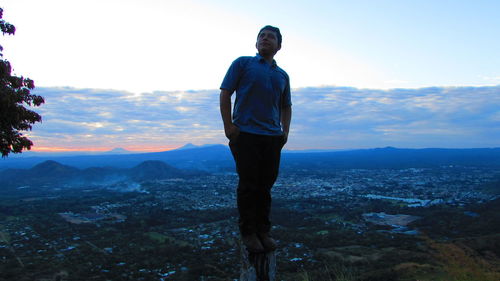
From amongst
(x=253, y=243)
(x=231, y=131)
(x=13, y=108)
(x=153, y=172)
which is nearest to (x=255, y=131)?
(x=231, y=131)

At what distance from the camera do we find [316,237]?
48250mm

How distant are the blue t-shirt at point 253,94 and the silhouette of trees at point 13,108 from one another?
6690 mm

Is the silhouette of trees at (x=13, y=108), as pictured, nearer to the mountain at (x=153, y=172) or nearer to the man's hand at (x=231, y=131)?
the man's hand at (x=231, y=131)

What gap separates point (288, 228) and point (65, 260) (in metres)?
32.0

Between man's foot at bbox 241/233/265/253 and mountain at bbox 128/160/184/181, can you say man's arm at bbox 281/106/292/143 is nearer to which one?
man's foot at bbox 241/233/265/253

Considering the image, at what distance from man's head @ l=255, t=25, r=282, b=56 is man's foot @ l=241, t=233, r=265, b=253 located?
2086 mm

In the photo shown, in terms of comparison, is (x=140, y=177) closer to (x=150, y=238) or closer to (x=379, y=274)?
(x=150, y=238)

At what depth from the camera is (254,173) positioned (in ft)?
A: 11.9

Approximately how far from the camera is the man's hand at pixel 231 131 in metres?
3.53

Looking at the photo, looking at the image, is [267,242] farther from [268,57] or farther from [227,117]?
[268,57]

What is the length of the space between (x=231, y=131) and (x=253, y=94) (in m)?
0.49

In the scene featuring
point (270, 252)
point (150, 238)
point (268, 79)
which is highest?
point (268, 79)

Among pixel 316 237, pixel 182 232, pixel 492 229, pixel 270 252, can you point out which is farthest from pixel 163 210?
pixel 270 252

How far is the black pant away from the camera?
3.63 m
